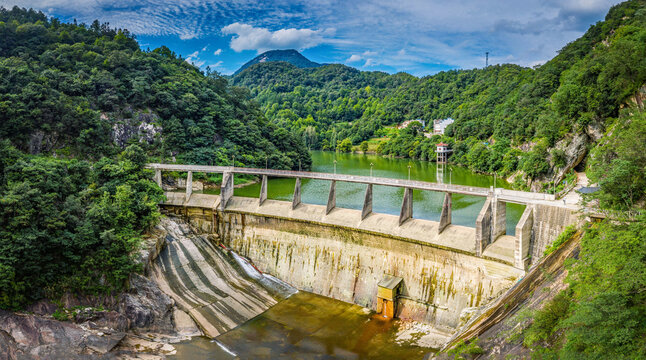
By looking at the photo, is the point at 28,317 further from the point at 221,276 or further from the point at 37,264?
the point at 221,276

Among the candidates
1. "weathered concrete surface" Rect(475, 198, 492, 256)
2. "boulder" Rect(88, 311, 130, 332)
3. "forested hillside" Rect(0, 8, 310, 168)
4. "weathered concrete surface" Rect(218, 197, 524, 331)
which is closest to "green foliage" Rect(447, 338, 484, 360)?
"weathered concrete surface" Rect(218, 197, 524, 331)

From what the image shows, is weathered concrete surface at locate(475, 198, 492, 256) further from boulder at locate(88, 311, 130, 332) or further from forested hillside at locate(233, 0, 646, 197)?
boulder at locate(88, 311, 130, 332)

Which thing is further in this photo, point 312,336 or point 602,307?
point 312,336

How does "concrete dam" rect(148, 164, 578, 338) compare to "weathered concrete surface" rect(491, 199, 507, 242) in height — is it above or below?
below

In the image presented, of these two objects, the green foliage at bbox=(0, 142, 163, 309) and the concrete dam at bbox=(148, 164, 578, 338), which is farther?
the concrete dam at bbox=(148, 164, 578, 338)

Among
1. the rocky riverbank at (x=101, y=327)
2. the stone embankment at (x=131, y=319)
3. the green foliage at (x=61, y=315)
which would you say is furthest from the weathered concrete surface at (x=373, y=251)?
the green foliage at (x=61, y=315)

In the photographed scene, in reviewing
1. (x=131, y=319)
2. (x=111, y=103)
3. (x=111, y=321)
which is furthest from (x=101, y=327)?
(x=111, y=103)

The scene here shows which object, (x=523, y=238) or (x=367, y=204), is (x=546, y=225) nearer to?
(x=523, y=238)

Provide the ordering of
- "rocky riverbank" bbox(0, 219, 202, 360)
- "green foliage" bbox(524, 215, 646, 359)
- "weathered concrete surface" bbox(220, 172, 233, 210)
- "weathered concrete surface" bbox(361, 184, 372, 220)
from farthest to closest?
"weathered concrete surface" bbox(220, 172, 233, 210)
"weathered concrete surface" bbox(361, 184, 372, 220)
"rocky riverbank" bbox(0, 219, 202, 360)
"green foliage" bbox(524, 215, 646, 359)
